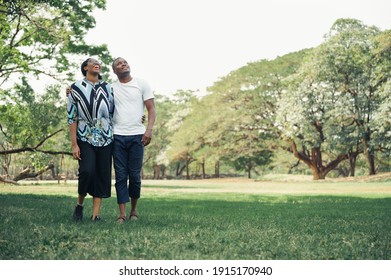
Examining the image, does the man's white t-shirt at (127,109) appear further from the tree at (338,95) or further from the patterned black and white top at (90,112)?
the tree at (338,95)

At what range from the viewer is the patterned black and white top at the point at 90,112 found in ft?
16.3

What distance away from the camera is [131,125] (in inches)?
200

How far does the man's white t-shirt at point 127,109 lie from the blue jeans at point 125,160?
0.09 metres

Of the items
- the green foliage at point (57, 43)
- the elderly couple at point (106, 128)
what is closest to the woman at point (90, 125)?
the elderly couple at point (106, 128)

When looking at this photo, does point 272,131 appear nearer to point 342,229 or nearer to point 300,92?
point 300,92

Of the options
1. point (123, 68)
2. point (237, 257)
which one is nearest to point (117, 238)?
point (237, 257)

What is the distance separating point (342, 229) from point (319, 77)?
22222 mm

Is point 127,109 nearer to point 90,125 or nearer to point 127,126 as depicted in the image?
point 127,126

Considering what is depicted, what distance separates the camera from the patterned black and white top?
4.95 meters

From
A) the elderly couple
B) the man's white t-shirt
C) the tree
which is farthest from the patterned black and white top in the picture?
the tree

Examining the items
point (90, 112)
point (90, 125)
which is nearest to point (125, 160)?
point (90, 125)

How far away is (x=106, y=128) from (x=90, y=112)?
237mm

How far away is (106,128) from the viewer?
5.02 meters

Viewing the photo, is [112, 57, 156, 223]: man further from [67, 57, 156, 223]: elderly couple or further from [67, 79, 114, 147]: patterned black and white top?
[67, 79, 114, 147]: patterned black and white top
